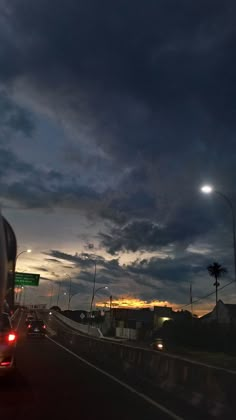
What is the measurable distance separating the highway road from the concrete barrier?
2.71 ft

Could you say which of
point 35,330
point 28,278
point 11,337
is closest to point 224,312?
point 28,278

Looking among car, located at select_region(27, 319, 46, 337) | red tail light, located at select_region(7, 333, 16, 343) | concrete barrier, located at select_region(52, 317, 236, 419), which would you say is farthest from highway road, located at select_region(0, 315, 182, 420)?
car, located at select_region(27, 319, 46, 337)

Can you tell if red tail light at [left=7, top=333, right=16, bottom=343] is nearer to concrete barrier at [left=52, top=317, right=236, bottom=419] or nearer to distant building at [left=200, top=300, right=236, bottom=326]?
concrete barrier at [left=52, top=317, right=236, bottom=419]

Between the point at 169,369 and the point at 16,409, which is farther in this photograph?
the point at 169,369

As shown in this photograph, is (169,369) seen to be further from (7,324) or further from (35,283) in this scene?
(35,283)

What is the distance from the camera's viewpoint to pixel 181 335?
7719cm

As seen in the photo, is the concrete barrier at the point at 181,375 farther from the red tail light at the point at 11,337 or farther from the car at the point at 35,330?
the car at the point at 35,330

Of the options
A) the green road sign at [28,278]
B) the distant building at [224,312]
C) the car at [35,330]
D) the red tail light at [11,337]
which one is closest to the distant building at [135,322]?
the distant building at [224,312]

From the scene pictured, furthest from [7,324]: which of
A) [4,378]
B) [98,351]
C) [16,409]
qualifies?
[98,351]

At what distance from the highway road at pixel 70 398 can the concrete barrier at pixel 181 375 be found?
83 cm

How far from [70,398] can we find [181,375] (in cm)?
252

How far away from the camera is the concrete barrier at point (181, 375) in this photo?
32.6 ft

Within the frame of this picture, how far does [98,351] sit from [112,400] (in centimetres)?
1291

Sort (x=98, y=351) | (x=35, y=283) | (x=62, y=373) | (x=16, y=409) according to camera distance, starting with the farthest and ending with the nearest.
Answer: (x=35, y=283), (x=98, y=351), (x=62, y=373), (x=16, y=409)
